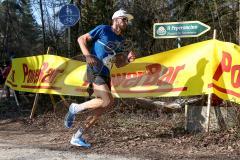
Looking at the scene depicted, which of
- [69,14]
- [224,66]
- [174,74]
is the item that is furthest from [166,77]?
[69,14]

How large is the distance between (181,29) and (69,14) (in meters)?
5.36

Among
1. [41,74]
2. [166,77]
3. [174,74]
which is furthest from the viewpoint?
[41,74]

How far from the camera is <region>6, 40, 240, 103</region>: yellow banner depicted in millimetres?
8219

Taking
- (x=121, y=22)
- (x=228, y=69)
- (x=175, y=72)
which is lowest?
(x=175, y=72)

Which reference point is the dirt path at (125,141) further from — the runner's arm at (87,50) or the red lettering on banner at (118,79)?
the runner's arm at (87,50)

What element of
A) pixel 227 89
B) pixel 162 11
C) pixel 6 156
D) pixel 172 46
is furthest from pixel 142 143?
pixel 162 11

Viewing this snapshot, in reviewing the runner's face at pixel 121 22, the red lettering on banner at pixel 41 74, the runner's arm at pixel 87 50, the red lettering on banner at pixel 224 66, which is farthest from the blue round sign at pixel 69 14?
the red lettering on banner at pixel 224 66

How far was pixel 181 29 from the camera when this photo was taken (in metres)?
9.23

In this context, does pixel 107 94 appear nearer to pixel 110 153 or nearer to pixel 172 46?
pixel 110 153

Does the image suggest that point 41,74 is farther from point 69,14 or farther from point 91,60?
point 91,60

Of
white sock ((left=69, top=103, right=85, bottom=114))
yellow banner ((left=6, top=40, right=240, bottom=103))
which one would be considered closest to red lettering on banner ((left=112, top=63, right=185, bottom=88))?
yellow banner ((left=6, top=40, right=240, bottom=103))

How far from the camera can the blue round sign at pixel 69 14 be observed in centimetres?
1391

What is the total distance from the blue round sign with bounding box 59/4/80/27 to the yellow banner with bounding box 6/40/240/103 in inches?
108

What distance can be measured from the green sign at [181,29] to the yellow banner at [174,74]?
0.38 metres
